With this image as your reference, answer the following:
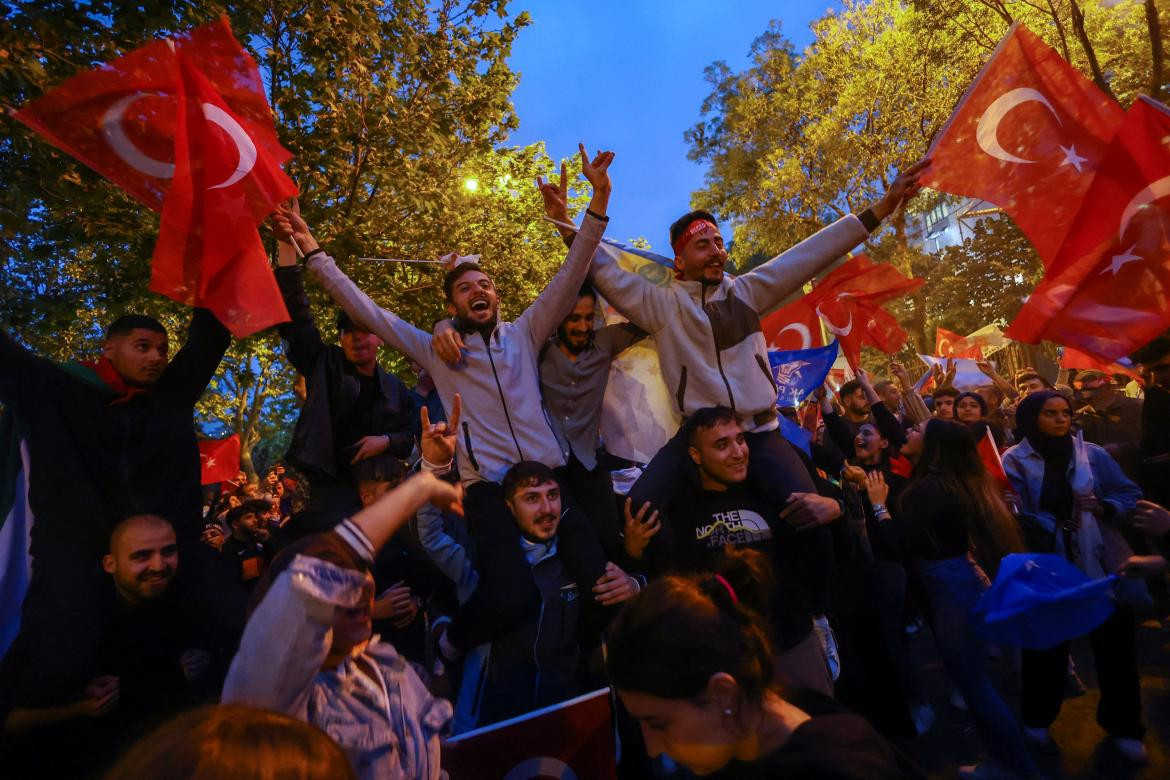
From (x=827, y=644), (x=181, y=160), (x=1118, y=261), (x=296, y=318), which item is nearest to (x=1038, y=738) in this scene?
(x=827, y=644)

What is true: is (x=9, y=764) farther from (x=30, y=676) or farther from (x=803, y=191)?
(x=803, y=191)

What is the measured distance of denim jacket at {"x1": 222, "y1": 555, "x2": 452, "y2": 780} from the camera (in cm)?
161

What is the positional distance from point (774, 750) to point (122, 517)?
3.13m

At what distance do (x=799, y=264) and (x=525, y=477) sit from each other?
1.87 m

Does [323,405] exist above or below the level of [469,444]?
above

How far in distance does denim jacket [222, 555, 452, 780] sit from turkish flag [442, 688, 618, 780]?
16cm

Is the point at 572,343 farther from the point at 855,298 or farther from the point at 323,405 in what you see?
the point at 855,298

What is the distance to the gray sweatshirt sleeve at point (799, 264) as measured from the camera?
12.7 feet

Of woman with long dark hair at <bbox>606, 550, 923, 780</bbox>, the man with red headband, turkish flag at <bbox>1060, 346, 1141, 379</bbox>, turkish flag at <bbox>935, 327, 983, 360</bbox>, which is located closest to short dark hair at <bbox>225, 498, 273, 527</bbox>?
the man with red headband

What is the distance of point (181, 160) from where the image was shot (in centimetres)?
396

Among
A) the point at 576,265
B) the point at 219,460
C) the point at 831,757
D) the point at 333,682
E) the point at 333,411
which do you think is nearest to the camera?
the point at 831,757

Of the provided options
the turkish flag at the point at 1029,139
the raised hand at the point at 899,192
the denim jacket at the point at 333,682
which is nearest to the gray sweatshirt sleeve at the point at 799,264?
the raised hand at the point at 899,192

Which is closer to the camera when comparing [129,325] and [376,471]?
[129,325]

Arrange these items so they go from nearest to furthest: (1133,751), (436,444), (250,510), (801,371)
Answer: (436,444), (1133,751), (250,510), (801,371)
